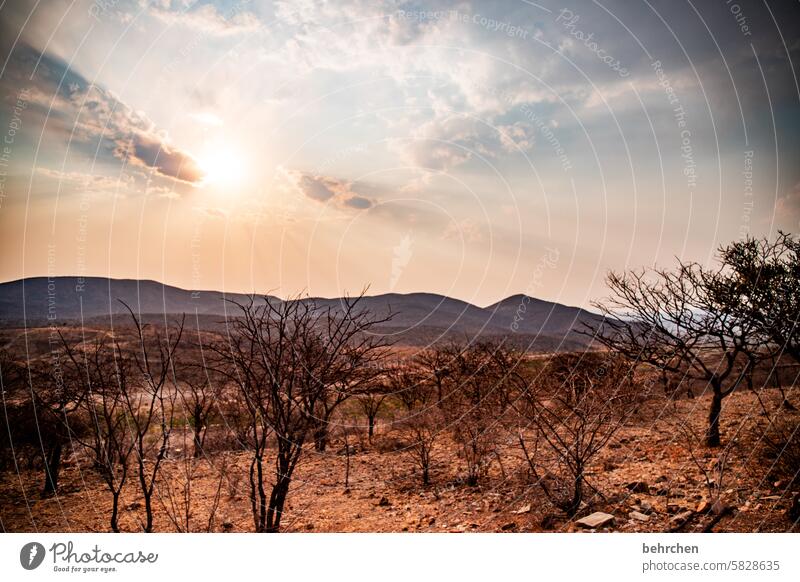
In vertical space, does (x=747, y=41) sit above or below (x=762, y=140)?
above

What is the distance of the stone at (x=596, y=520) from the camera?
4.17m

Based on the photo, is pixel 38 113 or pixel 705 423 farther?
pixel 705 423

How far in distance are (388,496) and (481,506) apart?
1.67m

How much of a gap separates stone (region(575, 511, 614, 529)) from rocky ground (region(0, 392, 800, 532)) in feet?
0.04

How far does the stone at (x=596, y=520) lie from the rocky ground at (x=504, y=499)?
0.01 m
